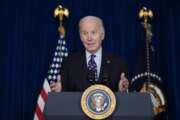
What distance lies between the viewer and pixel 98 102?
2305mm

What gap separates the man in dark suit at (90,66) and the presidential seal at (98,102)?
324 mm

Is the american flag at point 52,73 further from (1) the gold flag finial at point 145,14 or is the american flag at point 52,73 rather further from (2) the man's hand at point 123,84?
(2) the man's hand at point 123,84

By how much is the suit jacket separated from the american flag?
164 centimetres

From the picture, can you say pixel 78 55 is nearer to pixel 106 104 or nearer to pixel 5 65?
pixel 106 104

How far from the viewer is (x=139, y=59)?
4996 millimetres

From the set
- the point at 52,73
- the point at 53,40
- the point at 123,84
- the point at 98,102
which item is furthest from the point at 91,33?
the point at 53,40

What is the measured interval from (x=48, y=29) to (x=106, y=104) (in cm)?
284

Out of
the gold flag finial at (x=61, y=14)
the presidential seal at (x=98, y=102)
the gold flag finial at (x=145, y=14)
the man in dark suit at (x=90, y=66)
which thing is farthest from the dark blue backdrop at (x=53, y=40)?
the presidential seal at (x=98, y=102)

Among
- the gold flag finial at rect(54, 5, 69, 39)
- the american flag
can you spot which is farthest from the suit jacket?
the gold flag finial at rect(54, 5, 69, 39)

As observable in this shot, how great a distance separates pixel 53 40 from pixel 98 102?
9.10 feet

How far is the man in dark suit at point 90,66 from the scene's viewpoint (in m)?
2.74

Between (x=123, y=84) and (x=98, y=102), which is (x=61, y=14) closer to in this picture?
(x=123, y=84)

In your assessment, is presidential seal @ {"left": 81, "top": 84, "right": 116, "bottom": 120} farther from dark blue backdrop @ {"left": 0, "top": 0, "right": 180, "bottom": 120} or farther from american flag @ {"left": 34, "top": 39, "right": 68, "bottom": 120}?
dark blue backdrop @ {"left": 0, "top": 0, "right": 180, "bottom": 120}

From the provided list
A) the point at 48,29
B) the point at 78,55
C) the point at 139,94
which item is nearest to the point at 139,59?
the point at 48,29
